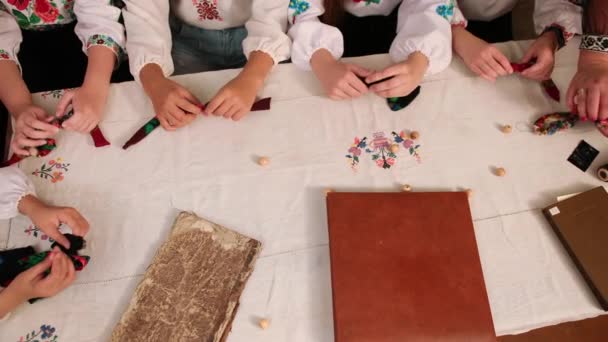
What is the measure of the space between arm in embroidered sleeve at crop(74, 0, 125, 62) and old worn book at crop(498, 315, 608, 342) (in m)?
1.31

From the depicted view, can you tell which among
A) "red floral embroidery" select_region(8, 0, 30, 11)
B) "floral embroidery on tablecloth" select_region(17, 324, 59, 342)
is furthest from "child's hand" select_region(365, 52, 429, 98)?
"red floral embroidery" select_region(8, 0, 30, 11)

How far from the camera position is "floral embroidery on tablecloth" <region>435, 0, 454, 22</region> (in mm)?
804

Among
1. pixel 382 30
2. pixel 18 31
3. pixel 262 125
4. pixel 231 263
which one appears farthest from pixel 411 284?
pixel 18 31

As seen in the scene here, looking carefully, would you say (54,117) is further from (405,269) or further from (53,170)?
(405,269)

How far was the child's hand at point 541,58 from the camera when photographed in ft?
2.45

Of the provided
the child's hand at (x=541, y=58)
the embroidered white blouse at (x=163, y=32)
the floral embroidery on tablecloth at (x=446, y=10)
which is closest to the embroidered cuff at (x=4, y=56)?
the embroidered white blouse at (x=163, y=32)

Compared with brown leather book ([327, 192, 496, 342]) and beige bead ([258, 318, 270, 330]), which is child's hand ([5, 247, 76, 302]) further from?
brown leather book ([327, 192, 496, 342])

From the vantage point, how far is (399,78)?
71 centimetres

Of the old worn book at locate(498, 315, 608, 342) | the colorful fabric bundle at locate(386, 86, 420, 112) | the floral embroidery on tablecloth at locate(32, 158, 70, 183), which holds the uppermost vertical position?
the colorful fabric bundle at locate(386, 86, 420, 112)

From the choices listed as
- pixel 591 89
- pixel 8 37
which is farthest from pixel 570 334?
pixel 8 37

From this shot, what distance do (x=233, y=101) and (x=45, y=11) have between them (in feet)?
1.84

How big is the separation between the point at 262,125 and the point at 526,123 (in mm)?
511

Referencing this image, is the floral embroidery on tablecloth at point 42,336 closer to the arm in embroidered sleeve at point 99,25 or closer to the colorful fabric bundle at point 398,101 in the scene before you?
the arm in embroidered sleeve at point 99,25

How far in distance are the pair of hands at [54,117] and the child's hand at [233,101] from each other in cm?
21
